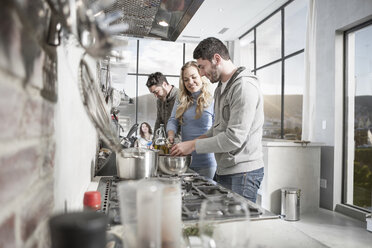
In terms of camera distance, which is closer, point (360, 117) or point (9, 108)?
point (9, 108)

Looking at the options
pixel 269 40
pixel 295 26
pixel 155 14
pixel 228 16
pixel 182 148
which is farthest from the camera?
pixel 269 40

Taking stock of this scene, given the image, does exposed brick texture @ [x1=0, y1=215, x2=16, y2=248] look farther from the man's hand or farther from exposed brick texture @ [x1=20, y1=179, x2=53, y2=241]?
the man's hand

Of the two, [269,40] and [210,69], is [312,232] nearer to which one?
[210,69]

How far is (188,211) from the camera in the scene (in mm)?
933

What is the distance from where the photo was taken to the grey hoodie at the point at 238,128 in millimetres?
1606

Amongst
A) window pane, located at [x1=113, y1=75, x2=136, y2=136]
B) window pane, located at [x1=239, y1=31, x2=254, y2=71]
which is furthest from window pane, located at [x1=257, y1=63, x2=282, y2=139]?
window pane, located at [x1=113, y1=75, x2=136, y2=136]

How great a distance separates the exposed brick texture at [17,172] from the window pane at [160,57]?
6.96 metres

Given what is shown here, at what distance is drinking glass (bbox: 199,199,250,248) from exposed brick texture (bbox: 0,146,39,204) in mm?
309

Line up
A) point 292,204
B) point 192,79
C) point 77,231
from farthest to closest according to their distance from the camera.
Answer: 1. point 292,204
2. point 192,79
3. point 77,231

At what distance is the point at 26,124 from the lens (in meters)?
0.45

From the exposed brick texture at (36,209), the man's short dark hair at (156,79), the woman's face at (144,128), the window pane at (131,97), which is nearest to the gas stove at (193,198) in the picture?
the exposed brick texture at (36,209)

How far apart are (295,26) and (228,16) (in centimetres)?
131

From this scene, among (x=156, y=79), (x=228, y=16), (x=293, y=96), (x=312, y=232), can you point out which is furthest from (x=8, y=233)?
(x=228, y=16)

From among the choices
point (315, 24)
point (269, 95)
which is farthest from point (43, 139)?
point (269, 95)
